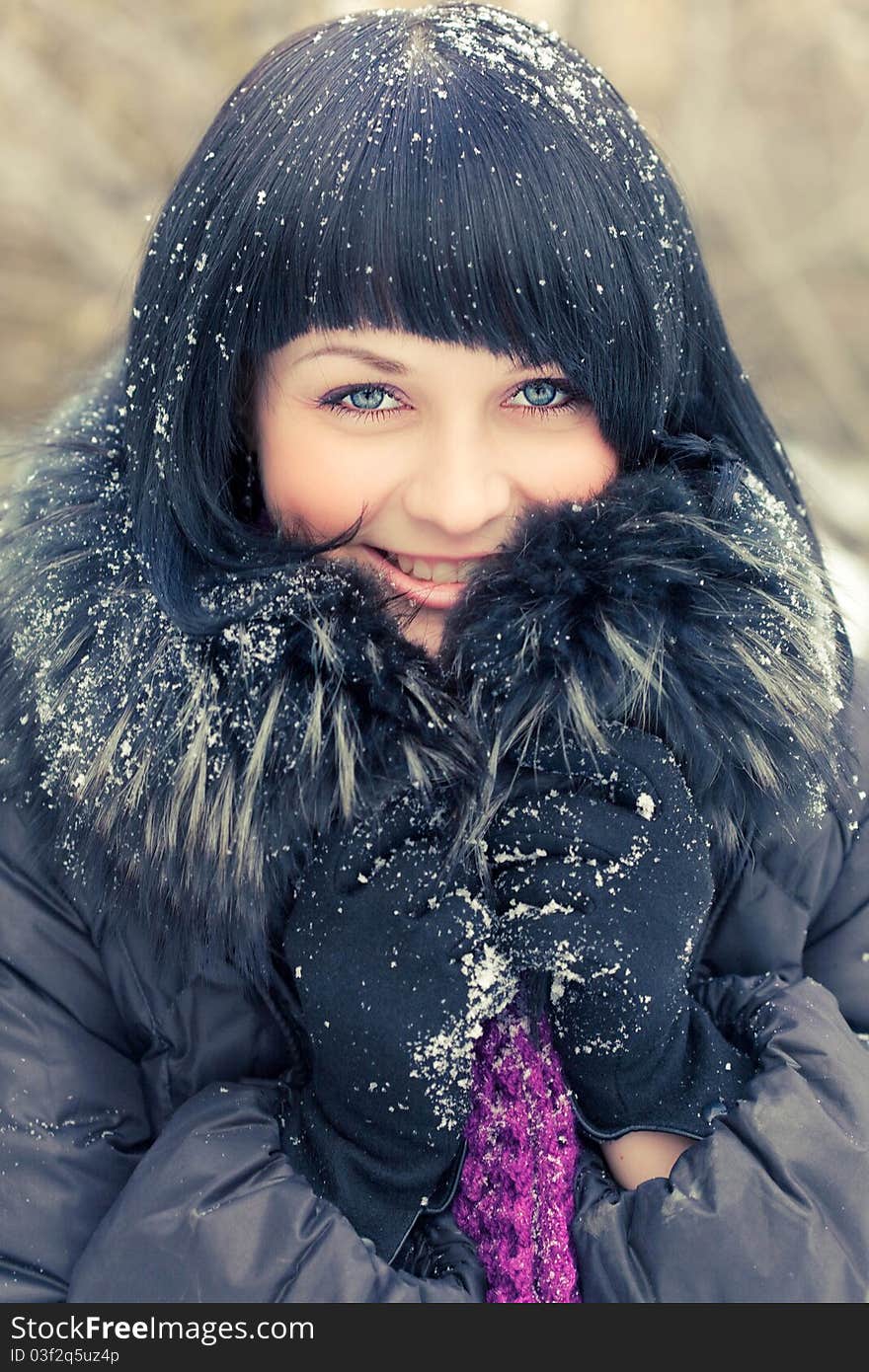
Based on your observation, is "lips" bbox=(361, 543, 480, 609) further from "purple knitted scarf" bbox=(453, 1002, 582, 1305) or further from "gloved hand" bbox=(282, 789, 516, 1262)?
"purple knitted scarf" bbox=(453, 1002, 582, 1305)

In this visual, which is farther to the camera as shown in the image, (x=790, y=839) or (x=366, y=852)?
(x=790, y=839)

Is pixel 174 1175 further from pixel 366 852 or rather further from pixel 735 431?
pixel 735 431

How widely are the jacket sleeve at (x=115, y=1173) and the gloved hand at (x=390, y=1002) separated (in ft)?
0.16

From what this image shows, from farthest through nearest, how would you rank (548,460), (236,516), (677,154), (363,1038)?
1. (677,154)
2. (236,516)
3. (548,460)
4. (363,1038)

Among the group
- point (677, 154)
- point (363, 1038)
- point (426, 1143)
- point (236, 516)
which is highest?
point (677, 154)

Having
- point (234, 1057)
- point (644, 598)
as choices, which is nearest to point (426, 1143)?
point (234, 1057)

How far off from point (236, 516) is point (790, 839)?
2.08ft

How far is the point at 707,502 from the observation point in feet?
3.71

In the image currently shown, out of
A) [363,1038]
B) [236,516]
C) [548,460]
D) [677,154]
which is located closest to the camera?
[363,1038]

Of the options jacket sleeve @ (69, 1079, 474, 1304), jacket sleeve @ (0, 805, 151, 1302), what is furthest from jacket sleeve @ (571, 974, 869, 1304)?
jacket sleeve @ (0, 805, 151, 1302)

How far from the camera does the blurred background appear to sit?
10.9ft

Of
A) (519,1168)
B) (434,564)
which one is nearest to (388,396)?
(434,564)

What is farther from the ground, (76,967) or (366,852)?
(366,852)

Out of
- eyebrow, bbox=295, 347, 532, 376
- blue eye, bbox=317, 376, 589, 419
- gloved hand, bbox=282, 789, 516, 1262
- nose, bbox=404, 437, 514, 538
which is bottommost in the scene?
gloved hand, bbox=282, 789, 516, 1262
